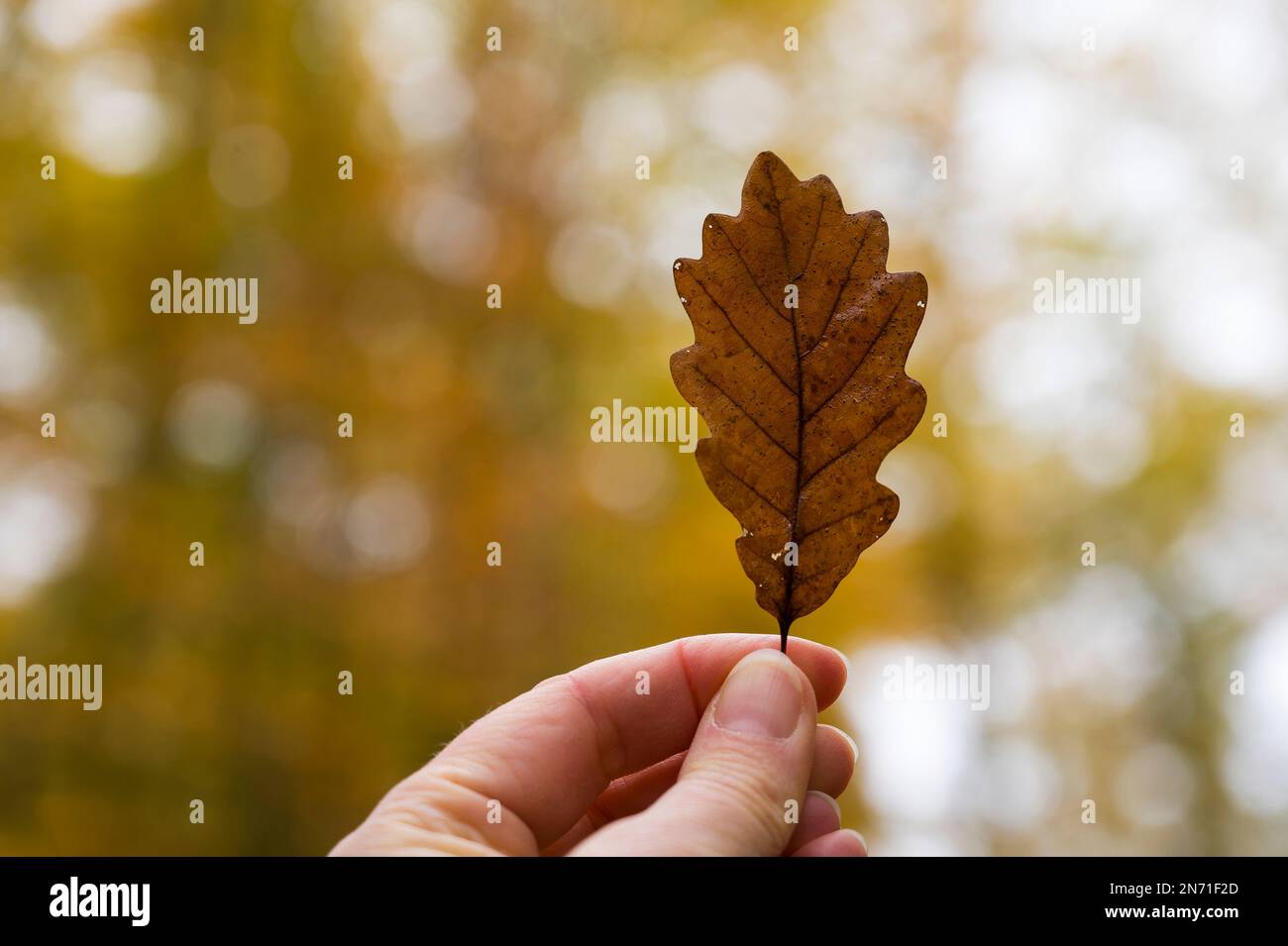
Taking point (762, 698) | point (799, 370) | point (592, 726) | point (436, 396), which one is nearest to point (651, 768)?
point (592, 726)

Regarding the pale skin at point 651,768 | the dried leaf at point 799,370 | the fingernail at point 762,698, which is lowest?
the pale skin at point 651,768

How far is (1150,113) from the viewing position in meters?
7.43

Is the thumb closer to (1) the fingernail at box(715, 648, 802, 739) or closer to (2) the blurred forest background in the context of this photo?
(1) the fingernail at box(715, 648, 802, 739)

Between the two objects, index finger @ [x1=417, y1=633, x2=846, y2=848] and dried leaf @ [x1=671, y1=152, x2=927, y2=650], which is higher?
dried leaf @ [x1=671, y1=152, x2=927, y2=650]

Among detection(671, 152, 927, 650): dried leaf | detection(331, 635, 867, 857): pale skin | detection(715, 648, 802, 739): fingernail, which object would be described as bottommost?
detection(331, 635, 867, 857): pale skin

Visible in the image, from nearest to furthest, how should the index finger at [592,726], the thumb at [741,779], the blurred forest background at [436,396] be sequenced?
the thumb at [741,779]
the index finger at [592,726]
the blurred forest background at [436,396]

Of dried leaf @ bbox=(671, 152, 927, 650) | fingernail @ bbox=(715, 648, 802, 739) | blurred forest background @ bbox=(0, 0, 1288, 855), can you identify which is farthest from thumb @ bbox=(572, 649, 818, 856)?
blurred forest background @ bbox=(0, 0, 1288, 855)

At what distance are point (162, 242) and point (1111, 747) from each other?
8.76 metres

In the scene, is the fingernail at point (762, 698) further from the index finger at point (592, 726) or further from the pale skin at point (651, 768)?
the index finger at point (592, 726)

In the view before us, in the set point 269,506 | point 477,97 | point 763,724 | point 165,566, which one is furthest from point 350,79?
point 763,724

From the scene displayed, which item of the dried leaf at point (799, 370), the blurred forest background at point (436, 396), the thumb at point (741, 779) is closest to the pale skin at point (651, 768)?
the thumb at point (741, 779)

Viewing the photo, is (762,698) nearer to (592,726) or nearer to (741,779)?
(741,779)

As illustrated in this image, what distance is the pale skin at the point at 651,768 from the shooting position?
141 centimetres

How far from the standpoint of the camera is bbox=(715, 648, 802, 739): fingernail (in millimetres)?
1566
